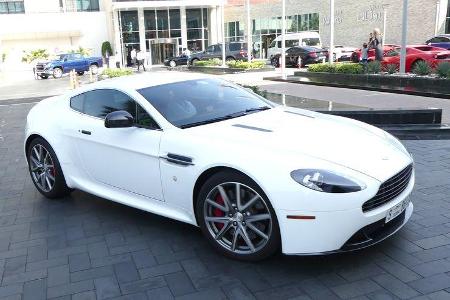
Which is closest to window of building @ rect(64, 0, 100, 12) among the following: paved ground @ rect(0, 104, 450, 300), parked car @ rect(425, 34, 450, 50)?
parked car @ rect(425, 34, 450, 50)

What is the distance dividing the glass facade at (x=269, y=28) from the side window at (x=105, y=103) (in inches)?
1667

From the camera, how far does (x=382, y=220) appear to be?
342 centimetres

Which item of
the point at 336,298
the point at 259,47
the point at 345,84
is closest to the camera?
the point at 336,298

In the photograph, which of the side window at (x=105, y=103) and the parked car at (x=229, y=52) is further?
the parked car at (x=229, y=52)

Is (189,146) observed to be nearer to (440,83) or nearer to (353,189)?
(353,189)

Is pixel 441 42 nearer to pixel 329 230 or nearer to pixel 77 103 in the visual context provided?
pixel 77 103

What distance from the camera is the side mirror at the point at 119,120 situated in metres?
4.26

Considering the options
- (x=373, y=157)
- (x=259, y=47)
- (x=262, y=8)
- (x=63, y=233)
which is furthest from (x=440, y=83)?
(x=262, y=8)

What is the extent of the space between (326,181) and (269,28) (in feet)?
156

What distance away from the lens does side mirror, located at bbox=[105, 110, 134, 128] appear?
4.26 meters

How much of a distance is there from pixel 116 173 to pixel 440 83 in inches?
432

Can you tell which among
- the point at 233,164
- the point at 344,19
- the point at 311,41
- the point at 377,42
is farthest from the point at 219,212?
the point at 344,19

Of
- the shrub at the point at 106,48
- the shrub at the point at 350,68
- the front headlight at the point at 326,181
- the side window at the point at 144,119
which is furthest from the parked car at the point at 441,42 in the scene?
the shrub at the point at 106,48

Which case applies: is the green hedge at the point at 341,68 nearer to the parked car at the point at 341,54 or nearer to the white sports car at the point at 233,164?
the white sports car at the point at 233,164
